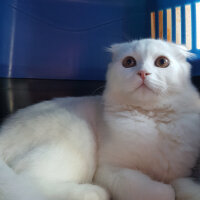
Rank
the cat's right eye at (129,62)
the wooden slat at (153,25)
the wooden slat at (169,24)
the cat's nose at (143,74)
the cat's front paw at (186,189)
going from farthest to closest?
1. the wooden slat at (153,25)
2. the wooden slat at (169,24)
3. the cat's right eye at (129,62)
4. the cat's nose at (143,74)
5. the cat's front paw at (186,189)

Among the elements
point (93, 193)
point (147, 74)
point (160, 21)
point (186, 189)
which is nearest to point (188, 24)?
point (160, 21)

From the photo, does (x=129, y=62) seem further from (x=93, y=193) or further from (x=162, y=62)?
(x=93, y=193)

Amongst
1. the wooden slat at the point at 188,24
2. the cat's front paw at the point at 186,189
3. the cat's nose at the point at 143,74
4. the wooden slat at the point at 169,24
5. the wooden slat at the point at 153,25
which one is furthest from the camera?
the wooden slat at the point at 153,25

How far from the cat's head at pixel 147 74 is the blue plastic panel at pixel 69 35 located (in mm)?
1001

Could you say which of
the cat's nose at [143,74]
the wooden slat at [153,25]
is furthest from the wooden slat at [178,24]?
the cat's nose at [143,74]

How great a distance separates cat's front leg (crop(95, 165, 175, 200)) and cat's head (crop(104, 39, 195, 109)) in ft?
1.15

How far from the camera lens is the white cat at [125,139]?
→ 1.02 metres

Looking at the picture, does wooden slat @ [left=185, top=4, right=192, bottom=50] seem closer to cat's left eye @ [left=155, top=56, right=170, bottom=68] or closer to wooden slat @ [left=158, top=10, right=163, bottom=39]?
wooden slat @ [left=158, top=10, right=163, bottom=39]

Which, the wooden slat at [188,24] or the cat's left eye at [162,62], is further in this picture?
the wooden slat at [188,24]

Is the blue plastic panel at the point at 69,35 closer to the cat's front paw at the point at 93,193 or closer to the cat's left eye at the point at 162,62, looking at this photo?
the cat's left eye at the point at 162,62

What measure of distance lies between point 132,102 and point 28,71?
1.40 m

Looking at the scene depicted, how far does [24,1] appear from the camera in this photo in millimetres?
2174

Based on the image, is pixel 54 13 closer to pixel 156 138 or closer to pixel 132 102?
pixel 132 102

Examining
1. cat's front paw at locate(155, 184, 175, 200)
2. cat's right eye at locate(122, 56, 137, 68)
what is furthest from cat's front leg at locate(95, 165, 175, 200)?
cat's right eye at locate(122, 56, 137, 68)
